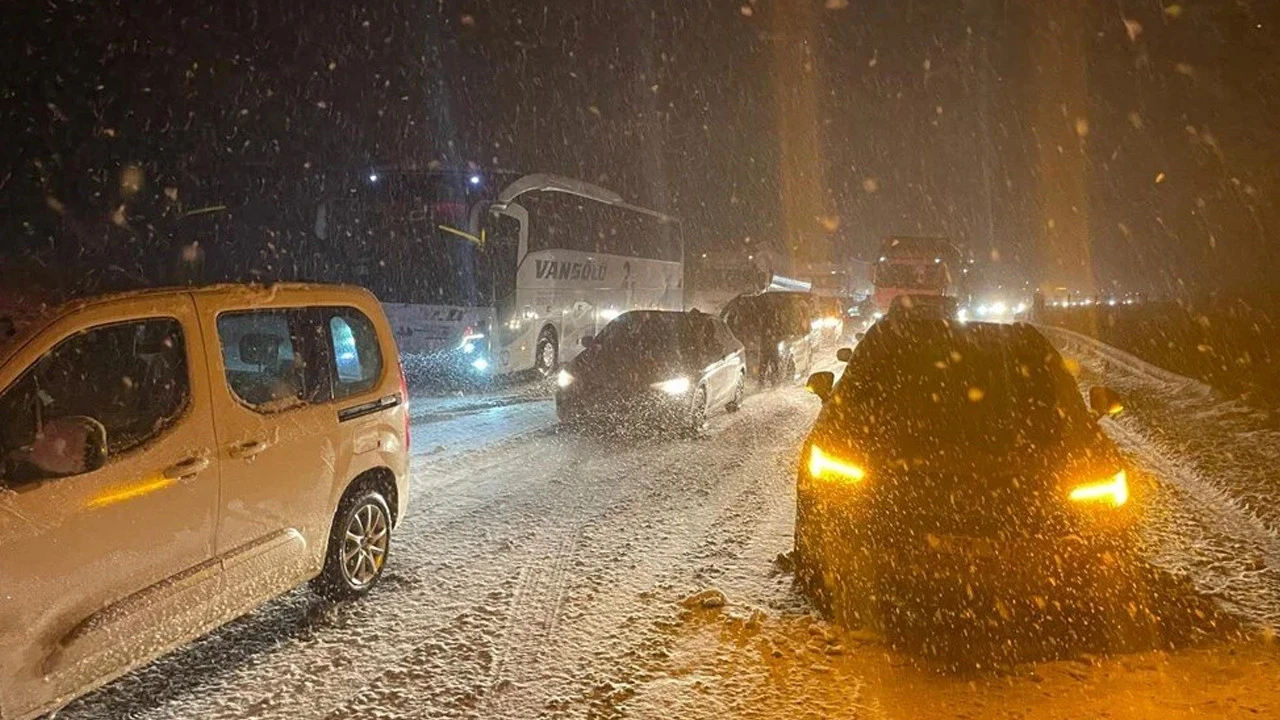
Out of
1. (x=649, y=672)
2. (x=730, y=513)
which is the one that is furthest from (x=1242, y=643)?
(x=730, y=513)

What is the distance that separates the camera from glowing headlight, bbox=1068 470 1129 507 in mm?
4566

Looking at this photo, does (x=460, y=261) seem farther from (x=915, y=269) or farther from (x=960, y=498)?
(x=915, y=269)

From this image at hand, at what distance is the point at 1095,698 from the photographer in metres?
4.10

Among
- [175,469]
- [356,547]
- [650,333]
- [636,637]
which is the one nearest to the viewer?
[175,469]

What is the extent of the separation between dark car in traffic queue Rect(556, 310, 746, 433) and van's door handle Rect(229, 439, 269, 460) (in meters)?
6.67

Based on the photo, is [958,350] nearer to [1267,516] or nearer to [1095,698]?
[1095,698]

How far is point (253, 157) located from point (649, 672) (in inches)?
1179

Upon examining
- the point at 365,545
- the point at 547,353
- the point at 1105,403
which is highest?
the point at 1105,403

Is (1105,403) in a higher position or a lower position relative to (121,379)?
lower

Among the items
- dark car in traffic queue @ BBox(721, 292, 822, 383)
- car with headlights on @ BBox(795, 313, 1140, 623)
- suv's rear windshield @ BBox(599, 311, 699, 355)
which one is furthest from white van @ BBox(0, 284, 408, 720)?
dark car in traffic queue @ BBox(721, 292, 822, 383)

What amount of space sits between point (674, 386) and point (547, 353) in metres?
7.45

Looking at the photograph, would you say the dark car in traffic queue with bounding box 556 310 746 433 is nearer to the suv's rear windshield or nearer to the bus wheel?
the suv's rear windshield

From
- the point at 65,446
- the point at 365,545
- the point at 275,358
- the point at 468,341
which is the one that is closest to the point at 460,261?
the point at 468,341

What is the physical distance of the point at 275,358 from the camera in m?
4.88
